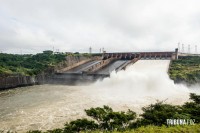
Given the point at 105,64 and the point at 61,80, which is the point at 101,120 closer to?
the point at 61,80

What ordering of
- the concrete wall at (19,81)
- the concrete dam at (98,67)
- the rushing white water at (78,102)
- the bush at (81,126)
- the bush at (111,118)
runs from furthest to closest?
the concrete dam at (98,67) < the concrete wall at (19,81) < the rushing white water at (78,102) < the bush at (111,118) < the bush at (81,126)

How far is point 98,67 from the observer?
177 feet

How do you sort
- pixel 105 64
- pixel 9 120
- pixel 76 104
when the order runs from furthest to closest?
pixel 105 64
pixel 76 104
pixel 9 120

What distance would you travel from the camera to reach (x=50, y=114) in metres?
21.1

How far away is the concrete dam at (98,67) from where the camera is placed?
43688 millimetres

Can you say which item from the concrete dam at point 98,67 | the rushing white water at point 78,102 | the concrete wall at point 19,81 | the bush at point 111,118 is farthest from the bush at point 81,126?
the concrete wall at point 19,81

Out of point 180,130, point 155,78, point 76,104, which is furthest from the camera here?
point 155,78

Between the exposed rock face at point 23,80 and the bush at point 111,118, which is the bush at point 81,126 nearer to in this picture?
Answer: the bush at point 111,118

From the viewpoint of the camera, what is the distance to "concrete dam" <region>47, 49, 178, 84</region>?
43688 mm

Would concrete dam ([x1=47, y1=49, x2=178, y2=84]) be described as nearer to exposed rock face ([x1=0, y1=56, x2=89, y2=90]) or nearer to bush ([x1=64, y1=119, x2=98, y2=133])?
exposed rock face ([x1=0, y1=56, x2=89, y2=90])

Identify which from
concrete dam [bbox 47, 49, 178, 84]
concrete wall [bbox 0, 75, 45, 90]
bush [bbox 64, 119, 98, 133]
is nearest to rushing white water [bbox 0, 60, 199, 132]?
concrete dam [bbox 47, 49, 178, 84]

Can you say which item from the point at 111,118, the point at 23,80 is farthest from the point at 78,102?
the point at 23,80

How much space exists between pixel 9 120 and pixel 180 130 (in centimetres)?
1459

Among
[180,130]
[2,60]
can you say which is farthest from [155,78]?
[2,60]
